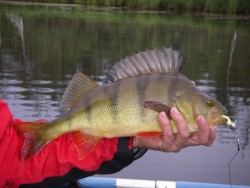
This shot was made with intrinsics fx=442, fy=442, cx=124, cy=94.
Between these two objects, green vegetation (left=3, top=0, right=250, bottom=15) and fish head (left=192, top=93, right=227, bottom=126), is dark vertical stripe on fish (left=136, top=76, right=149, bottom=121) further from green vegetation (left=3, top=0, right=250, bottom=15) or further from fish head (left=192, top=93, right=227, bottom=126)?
green vegetation (left=3, top=0, right=250, bottom=15)

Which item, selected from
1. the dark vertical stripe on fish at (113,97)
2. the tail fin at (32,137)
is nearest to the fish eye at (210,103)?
the dark vertical stripe on fish at (113,97)

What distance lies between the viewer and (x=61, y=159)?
2291 mm

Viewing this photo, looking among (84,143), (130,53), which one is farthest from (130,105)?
(130,53)

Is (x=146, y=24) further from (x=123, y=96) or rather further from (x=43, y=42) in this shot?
(x=123, y=96)

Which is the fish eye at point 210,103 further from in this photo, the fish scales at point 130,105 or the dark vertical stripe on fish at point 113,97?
the dark vertical stripe on fish at point 113,97

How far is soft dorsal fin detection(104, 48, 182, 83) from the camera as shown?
2146 mm

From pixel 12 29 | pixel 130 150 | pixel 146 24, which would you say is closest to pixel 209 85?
pixel 130 150

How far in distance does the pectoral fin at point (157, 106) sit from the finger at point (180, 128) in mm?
31

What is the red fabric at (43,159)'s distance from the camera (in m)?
2.29

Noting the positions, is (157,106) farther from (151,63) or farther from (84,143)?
(84,143)

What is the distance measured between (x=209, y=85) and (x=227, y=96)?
0.95 metres

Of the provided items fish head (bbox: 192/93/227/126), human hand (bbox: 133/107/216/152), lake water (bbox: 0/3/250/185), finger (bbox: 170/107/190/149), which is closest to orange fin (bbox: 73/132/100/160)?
human hand (bbox: 133/107/216/152)

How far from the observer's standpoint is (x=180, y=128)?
2.08 m

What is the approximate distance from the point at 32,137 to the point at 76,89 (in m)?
0.33
